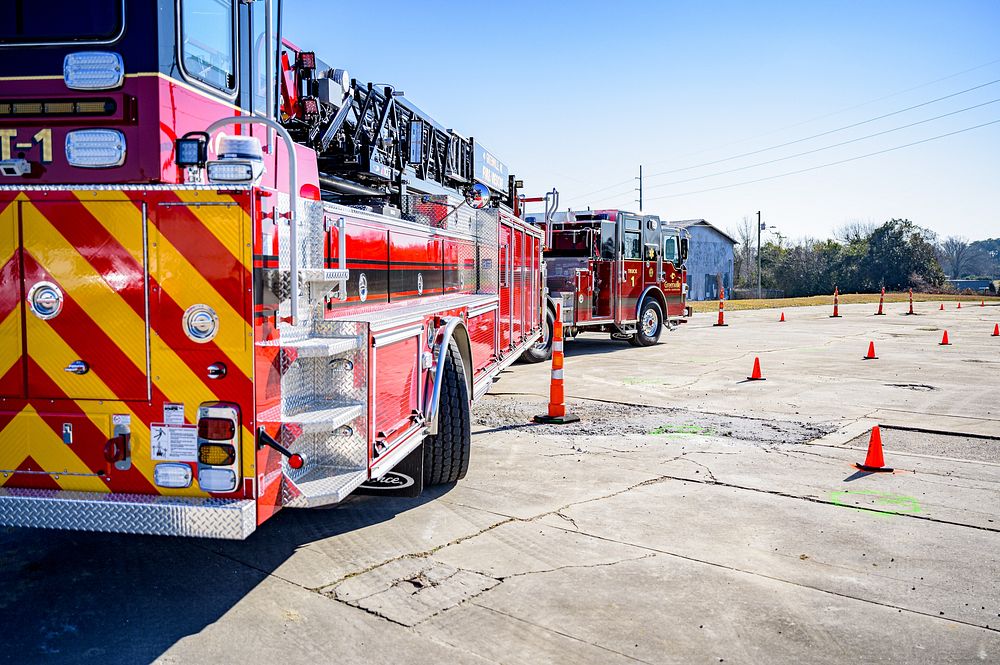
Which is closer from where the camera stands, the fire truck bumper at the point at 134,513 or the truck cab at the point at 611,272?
the fire truck bumper at the point at 134,513

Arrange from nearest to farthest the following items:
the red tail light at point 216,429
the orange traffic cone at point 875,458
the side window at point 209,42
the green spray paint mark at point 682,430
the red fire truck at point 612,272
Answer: the red tail light at point 216,429 → the side window at point 209,42 → the orange traffic cone at point 875,458 → the green spray paint mark at point 682,430 → the red fire truck at point 612,272

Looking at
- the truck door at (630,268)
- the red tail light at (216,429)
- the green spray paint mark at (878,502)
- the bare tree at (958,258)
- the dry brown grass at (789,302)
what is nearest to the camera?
the red tail light at (216,429)

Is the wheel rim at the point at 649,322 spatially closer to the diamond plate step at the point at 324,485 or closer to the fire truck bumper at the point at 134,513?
the diamond plate step at the point at 324,485

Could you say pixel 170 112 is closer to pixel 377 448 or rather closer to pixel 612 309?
pixel 377 448

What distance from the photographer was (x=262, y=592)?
392 centimetres

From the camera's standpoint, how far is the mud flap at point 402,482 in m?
4.50

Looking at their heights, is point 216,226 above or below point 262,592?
above

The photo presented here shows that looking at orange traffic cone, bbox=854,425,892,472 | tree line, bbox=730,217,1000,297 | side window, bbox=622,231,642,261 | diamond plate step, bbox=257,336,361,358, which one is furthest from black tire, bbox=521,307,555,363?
tree line, bbox=730,217,1000,297

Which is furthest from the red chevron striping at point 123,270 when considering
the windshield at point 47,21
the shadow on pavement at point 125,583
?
the shadow on pavement at point 125,583

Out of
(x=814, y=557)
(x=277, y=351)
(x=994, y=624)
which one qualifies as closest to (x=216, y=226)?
(x=277, y=351)

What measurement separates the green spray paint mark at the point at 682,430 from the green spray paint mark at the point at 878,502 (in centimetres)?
208

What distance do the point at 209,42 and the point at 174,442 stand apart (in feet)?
6.16

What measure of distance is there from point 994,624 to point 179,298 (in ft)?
12.9

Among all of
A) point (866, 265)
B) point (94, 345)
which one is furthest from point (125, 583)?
point (866, 265)
